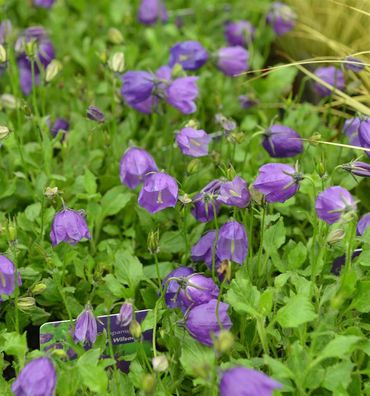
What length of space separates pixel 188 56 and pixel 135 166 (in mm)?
591

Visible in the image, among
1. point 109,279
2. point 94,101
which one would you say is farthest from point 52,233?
point 94,101

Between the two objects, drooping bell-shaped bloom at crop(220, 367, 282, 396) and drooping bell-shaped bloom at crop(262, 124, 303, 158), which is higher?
drooping bell-shaped bloom at crop(220, 367, 282, 396)

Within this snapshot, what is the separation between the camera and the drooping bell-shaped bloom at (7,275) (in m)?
1.40

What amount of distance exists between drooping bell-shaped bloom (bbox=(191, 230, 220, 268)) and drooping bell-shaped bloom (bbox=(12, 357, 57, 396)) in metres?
0.48

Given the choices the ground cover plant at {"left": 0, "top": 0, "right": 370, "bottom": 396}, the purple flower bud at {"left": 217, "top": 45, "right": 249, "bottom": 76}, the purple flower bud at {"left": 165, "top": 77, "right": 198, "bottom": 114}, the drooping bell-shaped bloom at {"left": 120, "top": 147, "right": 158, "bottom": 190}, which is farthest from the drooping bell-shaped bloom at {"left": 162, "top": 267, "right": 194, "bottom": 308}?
the purple flower bud at {"left": 217, "top": 45, "right": 249, "bottom": 76}

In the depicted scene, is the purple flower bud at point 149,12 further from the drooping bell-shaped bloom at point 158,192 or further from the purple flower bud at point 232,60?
the drooping bell-shaped bloom at point 158,192

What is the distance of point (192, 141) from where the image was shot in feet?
5.65

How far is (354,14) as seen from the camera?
237 centimetres

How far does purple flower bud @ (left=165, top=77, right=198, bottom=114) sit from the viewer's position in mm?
1929

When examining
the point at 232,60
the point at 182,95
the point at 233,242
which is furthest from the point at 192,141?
the point at 232,60

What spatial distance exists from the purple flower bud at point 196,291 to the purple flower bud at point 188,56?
929mm

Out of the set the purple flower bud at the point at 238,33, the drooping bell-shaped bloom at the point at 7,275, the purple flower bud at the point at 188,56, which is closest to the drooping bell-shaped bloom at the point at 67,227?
the drooping bell-shaped bloom at the point at 7,275

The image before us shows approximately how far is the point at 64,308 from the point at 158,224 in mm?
297

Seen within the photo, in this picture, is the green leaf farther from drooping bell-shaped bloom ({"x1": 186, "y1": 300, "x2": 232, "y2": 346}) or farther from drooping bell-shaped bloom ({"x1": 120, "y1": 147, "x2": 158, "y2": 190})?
drooping bell-shaped bloom ({"x1": 120, "y1": 147, "x2": 158, "y2": 190})
